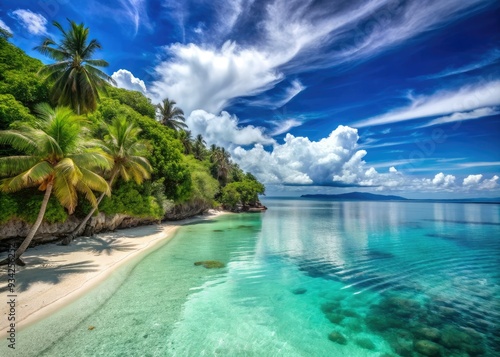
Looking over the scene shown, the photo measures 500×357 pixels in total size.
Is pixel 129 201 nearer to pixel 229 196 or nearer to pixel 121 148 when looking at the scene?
pixel 121 148

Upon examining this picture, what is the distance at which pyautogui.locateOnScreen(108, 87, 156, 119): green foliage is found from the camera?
2977 centimetres

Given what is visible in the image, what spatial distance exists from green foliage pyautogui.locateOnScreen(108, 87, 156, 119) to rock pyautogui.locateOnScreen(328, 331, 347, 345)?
31.9m

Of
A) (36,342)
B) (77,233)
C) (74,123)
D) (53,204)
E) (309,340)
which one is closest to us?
(36,342)

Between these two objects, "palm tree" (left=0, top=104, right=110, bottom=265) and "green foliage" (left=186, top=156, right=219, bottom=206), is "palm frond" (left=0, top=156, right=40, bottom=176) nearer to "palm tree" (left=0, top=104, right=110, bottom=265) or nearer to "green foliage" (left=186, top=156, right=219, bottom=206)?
"palm tree" (left=0, top=104, right=110, bottom=265)

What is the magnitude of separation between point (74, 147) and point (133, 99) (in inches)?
860

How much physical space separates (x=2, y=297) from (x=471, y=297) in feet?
61.7

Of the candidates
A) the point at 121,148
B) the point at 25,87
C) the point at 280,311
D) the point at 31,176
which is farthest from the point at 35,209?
the point at 280,311

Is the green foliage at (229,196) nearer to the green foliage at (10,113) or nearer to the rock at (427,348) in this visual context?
the green foliage at (10,113)

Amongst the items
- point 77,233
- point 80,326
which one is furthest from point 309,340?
point 77,233

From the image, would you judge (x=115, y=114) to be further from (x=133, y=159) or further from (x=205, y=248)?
(x=205, y=248)

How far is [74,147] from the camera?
37.9 ft

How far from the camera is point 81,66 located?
63.3ft

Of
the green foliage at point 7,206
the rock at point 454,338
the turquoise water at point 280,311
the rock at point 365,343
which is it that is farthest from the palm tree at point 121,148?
the rock at point 454,338

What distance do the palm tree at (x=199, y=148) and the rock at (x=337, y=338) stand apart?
167 feet
